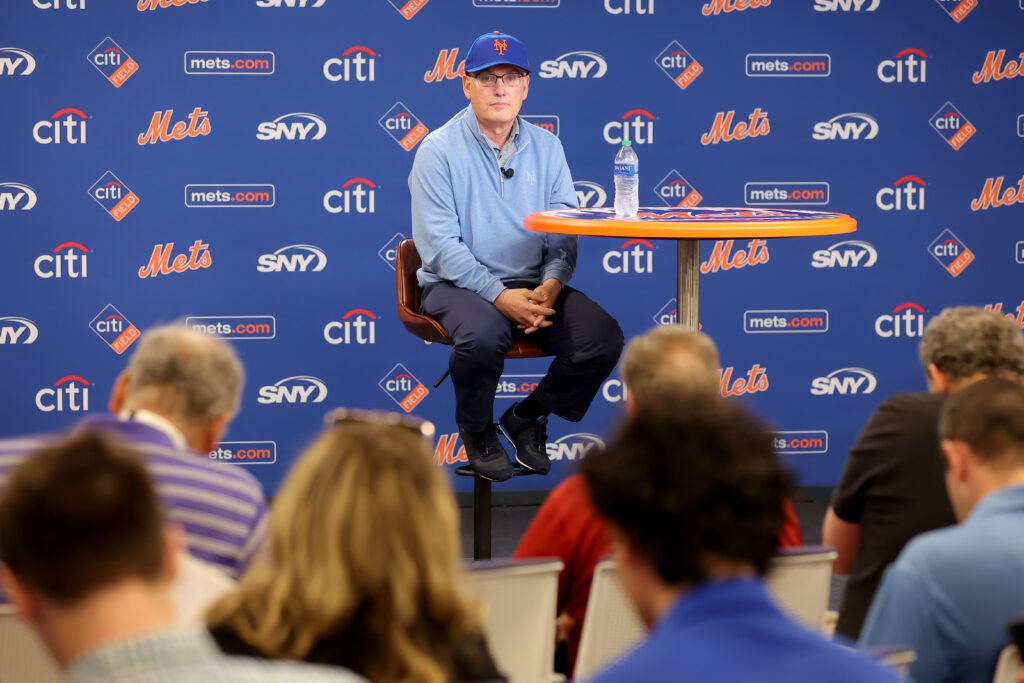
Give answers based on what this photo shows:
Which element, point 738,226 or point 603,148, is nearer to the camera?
point 738,226

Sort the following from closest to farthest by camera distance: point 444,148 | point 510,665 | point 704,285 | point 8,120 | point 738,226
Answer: point 510,665 → point 738,226 → point 444,148 → point 8,120 → point 704,285

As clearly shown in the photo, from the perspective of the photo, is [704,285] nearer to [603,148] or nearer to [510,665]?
[603,148]

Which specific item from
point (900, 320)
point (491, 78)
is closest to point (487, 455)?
point (491, 78)

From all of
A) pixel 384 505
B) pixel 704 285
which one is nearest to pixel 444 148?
pixel 704 285

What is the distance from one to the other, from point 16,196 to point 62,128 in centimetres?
35

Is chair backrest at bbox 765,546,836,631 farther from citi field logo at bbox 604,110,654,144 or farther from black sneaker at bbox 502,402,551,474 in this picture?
citi field logo at bbox 604,110,654,144

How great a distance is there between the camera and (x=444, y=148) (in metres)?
4.25

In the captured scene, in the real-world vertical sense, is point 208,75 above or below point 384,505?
above

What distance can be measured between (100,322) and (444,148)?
6.19ft

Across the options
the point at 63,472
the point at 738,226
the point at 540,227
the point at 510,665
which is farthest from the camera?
the point at 540,227

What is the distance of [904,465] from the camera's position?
247cm

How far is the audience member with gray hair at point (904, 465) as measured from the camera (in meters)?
2.46

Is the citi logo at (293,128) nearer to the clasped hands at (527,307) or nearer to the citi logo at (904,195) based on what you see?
the clasped hands at (527,307)

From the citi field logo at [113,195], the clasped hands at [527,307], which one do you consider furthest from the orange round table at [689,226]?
the citi field logo at [113,195]
